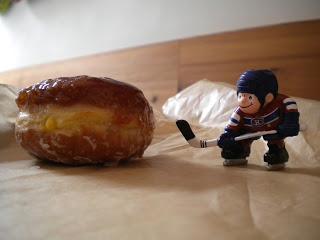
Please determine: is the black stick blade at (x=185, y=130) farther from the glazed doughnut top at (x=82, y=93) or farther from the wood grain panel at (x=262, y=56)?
the wood grain panel at (x=262, y=56)

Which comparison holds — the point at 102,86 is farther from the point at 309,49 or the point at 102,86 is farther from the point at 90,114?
the point at 309,49

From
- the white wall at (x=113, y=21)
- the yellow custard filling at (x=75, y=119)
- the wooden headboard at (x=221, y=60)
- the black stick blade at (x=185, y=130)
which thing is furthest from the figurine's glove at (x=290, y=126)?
the white wall at (x=113, y=21)

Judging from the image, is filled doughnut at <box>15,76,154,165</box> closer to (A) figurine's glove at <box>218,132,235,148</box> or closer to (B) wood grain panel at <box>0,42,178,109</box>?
(A) figurine's glove at <box>218,132,235,148</box>

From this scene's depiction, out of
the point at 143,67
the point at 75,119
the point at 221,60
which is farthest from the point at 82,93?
the point at 143,67

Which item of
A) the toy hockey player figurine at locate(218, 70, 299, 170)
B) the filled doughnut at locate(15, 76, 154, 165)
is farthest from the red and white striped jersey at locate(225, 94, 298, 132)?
the filled doughnut at locate(15, 76, 154, 165)

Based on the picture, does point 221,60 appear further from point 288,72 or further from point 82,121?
point 82,121

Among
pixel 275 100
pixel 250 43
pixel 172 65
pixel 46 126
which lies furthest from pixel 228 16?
pixel 46 126
